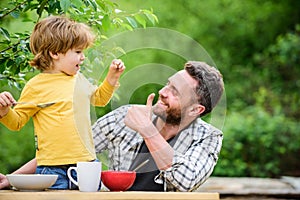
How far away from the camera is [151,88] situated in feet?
21.5

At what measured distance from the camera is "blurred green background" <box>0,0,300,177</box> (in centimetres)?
687

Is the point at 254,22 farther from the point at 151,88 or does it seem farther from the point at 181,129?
the point at 181,129

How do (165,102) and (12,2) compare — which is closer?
(165,102)

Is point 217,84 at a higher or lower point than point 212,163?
higher

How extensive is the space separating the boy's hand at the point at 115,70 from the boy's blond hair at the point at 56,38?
106 mm

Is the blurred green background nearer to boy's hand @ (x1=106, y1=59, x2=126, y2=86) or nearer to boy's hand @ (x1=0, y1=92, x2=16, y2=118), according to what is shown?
boy's hand @ (x1=106, y1=59, x2=126, y2=86)

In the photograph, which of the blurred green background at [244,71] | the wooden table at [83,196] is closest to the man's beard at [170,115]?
the wooden table at [83,196]

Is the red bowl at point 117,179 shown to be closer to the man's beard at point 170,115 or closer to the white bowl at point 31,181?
the white bowl at point 31,181

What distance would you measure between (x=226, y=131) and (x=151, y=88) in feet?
2.95

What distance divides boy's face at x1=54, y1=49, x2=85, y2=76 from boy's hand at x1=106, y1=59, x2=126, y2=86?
0.33 ft

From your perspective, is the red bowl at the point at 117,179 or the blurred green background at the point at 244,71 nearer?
the red bowl at the point at 117,179

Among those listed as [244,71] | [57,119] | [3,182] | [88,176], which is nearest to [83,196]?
[88,176]

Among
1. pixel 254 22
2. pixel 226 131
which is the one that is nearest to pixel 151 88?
pixel 226 131

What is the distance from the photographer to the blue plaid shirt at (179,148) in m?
2.16
